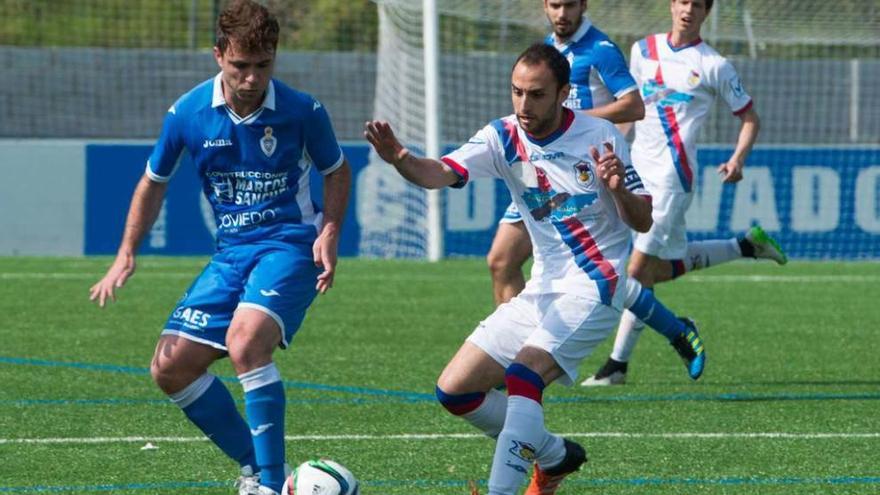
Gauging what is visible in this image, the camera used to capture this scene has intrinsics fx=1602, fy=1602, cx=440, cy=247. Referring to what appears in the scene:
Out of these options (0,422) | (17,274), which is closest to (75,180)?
(17,274)

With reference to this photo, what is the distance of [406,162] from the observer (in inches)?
210

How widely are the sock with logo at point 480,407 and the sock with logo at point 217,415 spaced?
723mm

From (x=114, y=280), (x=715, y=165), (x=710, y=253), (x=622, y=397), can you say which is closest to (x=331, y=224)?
(x=114, y=280)

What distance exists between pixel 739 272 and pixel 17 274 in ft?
21.5

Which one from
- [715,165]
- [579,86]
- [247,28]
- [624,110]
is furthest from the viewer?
[715,165]

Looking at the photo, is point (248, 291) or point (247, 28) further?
point (248, 291)

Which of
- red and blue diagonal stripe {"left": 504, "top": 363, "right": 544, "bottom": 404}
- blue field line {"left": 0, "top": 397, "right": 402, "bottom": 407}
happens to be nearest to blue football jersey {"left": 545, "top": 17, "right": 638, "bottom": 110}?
blue field line {"left": 0, "top": 397, "right": 402, "bottom": 407}

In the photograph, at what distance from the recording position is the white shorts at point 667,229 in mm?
8523

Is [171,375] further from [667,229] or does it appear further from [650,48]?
[650,48]

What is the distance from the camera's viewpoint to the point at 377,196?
52.1 ft

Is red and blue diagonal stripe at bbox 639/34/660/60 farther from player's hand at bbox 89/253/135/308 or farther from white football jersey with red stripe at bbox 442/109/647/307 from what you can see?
player's hand at bbox 89/253/135/308

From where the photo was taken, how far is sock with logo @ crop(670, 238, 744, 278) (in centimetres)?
888

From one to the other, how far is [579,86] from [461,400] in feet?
9.14

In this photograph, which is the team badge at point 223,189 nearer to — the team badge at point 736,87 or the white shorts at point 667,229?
the white shorts at point 667,229
